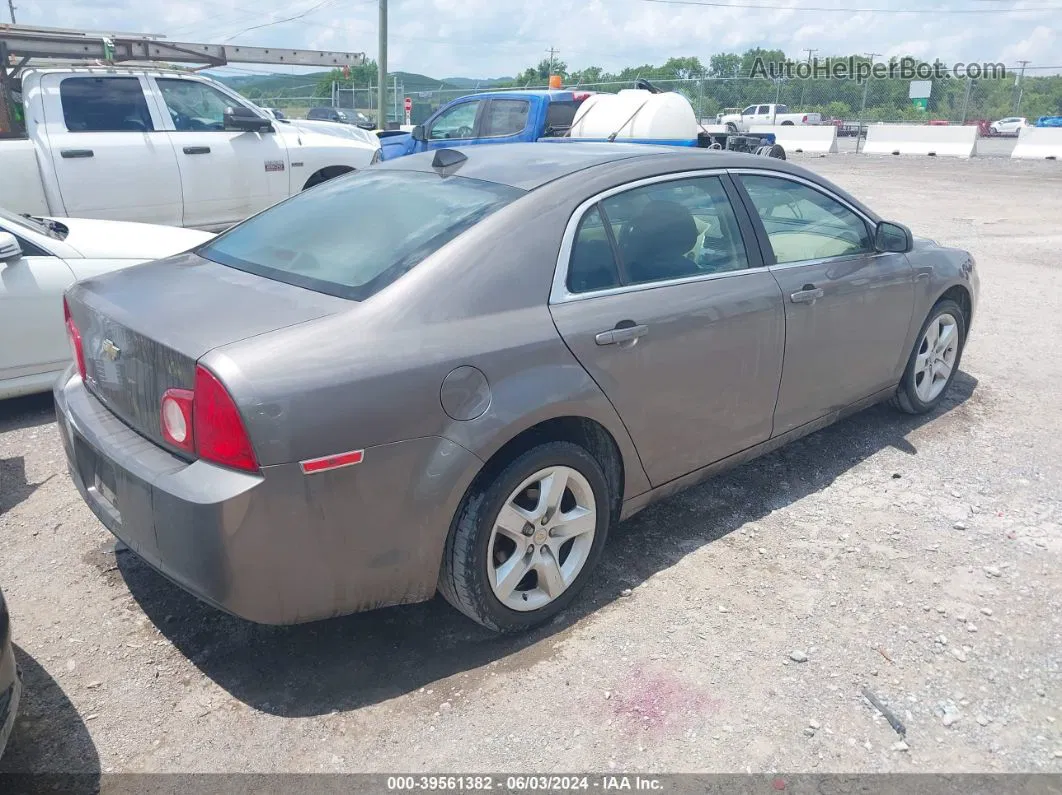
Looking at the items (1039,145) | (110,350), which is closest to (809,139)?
(1039,145)

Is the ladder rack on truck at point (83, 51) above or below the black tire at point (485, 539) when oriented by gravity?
above

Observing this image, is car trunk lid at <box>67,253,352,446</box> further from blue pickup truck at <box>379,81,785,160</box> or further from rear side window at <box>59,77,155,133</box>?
blue pickup truck at <box>379,81,785,160</box>

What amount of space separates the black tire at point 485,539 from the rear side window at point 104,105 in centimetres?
679

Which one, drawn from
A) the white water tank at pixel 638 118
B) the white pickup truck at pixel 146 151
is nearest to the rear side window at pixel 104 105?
the white pickup truck at pixel 146 151

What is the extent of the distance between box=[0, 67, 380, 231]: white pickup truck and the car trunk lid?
17.2 feet

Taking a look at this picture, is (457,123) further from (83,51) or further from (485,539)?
(485,539)

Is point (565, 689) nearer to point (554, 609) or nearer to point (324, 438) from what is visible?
point (554, 609)

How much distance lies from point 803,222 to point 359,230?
2.15 metres

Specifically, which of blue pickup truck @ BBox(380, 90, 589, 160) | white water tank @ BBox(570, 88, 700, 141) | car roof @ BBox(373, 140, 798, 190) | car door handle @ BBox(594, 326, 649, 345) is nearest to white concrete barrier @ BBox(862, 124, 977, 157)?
white water tank @ BBox(570, 88, 700, 141)

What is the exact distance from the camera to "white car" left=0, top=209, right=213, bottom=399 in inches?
181

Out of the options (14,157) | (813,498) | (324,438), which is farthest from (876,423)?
(14,157)

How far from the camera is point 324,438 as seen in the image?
7.73ft

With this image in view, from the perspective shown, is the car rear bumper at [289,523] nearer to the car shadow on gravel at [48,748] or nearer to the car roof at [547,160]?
the car shadow on gravel at [48,748]

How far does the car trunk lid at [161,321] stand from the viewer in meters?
2.49
